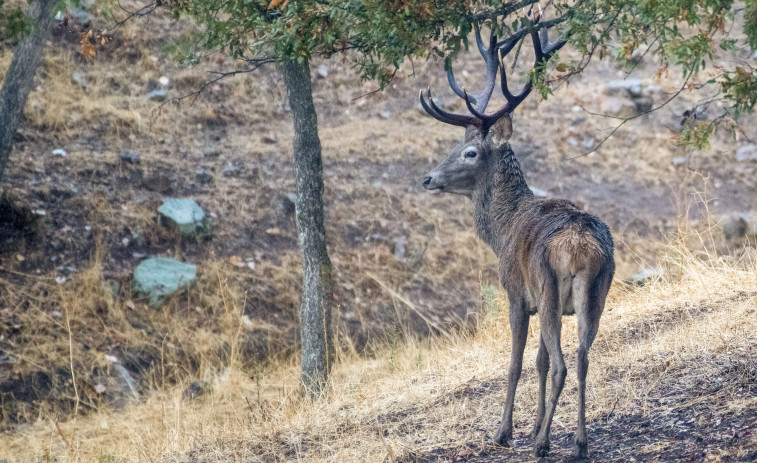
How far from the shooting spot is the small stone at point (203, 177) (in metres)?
13.2

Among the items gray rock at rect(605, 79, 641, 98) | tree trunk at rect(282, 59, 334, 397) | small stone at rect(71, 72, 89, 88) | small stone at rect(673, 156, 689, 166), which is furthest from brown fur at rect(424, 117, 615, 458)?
gray rock at rect(605, 79, 641, 98)

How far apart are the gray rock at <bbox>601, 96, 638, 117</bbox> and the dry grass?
7.97 metres

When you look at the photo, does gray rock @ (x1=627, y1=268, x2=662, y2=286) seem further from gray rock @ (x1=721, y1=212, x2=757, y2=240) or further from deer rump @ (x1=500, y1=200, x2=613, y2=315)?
deer rump @ (x1=500, y1=200, x2=613, y2=315)

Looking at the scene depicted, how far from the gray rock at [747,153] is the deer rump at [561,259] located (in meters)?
12.4

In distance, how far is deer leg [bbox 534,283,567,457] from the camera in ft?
16.8

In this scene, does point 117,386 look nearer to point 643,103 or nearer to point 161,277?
point 161,277

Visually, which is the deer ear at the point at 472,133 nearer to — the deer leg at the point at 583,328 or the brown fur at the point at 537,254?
the brown fur at the point at 537,254

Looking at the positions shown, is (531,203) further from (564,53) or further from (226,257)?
(564,53)

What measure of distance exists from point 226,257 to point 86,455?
4931 mm

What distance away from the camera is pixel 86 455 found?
7250 mm

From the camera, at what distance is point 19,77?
9.52 m

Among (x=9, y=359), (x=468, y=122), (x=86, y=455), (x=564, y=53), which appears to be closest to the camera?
(x=468, y=122)

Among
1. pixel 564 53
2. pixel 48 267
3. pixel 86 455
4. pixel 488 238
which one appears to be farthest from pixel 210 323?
pixel 564 53

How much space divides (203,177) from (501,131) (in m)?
7.64
